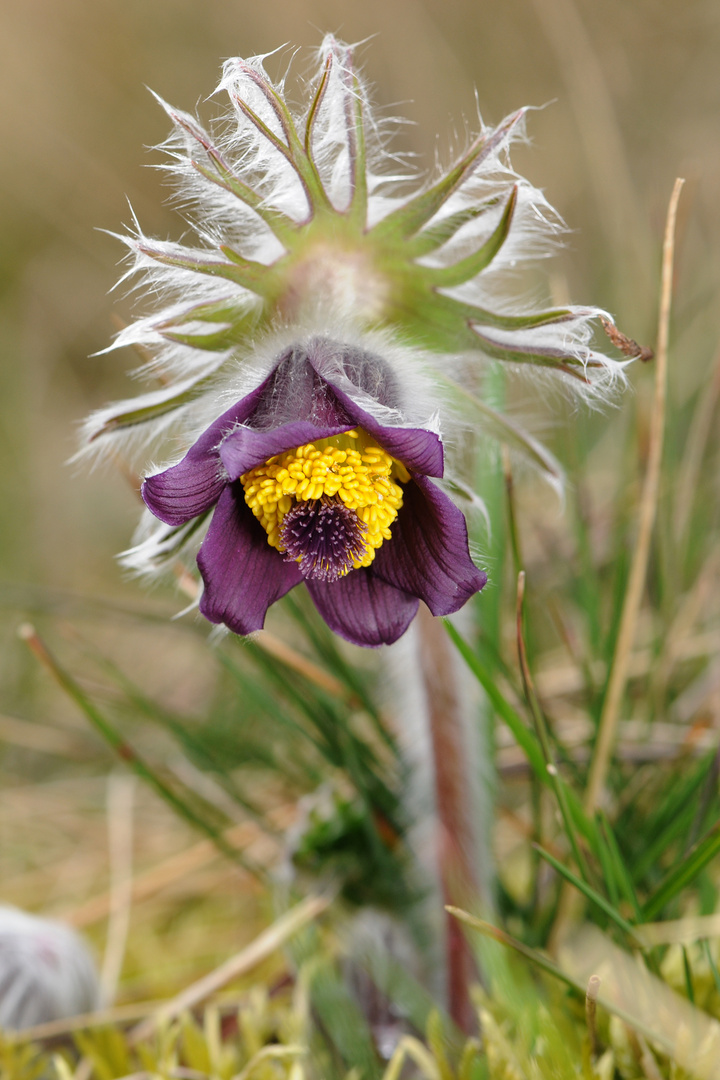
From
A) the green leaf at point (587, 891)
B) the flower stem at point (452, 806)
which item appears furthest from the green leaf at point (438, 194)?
the green leaf at point (587, 891)

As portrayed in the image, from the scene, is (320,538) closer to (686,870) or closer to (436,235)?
(436,235)

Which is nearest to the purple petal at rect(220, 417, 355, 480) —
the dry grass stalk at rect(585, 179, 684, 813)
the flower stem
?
the flower stem

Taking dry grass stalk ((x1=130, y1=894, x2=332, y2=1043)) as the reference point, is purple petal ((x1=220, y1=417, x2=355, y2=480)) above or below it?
above

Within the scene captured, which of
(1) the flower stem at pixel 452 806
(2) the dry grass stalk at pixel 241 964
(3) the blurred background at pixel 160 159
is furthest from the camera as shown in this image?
(3) the blurred background at pixel 160 159

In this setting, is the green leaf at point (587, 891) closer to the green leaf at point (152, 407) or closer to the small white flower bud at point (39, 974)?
the green leaf at point (152, 407)

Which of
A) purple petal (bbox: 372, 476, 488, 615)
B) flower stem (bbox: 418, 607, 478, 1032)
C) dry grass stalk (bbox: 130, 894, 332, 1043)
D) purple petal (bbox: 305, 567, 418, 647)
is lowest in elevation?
dry grass stalk (bbox: 130, 894, 332, 1043)

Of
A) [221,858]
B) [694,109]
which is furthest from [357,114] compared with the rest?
[694,109]

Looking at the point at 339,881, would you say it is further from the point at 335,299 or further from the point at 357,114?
the point at 357,114

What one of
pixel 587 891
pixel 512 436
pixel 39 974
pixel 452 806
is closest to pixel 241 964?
pixel 39 974

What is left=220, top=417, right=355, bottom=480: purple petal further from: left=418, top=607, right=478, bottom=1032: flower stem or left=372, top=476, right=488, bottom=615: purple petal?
left=418, top=607, right=478, bottom=1032: flower stem
